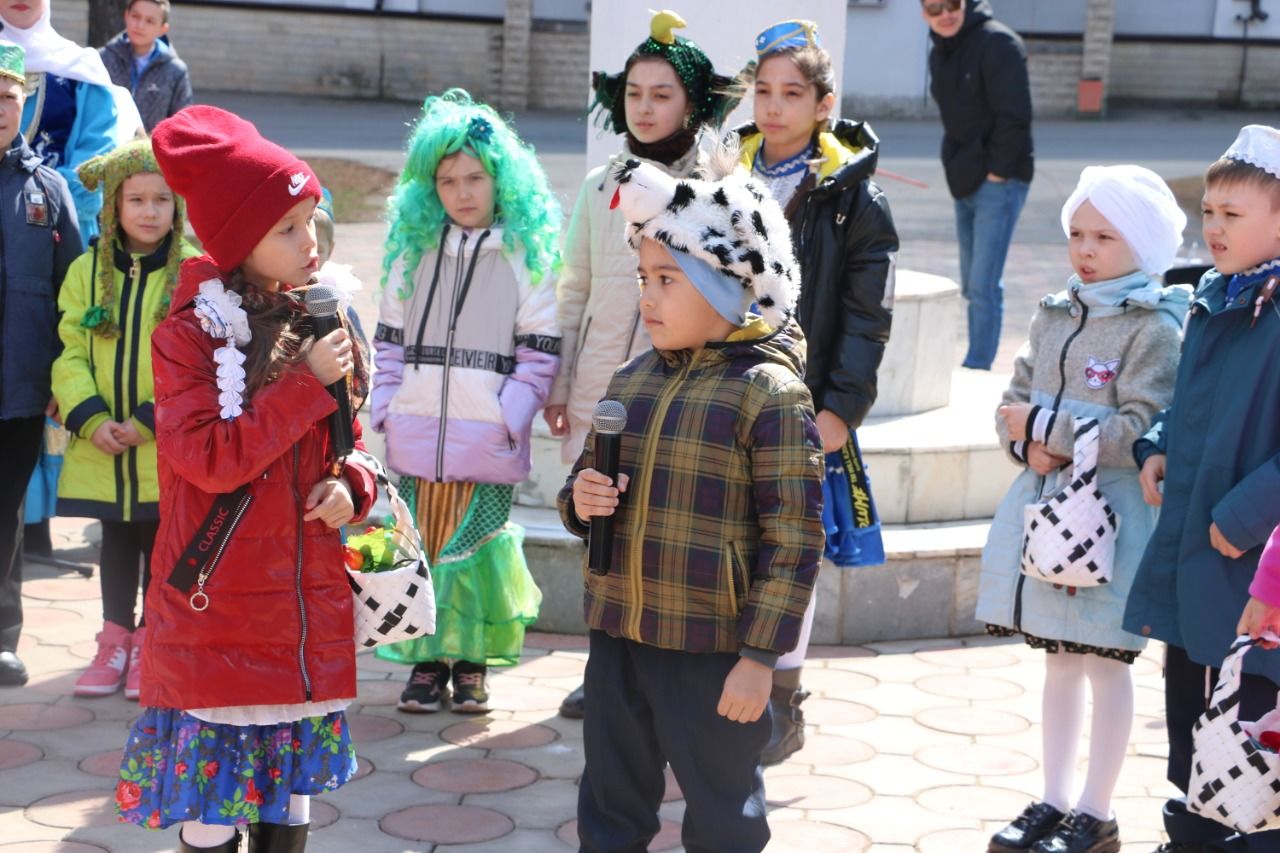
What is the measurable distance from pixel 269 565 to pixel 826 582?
2.84 metres

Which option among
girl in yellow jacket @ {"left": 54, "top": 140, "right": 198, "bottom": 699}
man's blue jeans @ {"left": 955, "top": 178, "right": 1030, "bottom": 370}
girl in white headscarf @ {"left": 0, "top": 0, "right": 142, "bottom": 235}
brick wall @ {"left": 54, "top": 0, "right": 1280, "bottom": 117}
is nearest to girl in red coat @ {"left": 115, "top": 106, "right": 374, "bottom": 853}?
girl in yellow jacket @ {"left": 54, "top": 140, "right": 198, "bottom": 699}

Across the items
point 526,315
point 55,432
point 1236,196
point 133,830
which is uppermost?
point 1236,196

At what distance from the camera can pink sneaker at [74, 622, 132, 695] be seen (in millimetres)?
5055

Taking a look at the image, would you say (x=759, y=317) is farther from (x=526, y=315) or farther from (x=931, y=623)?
Answer: (x=931, y=623)

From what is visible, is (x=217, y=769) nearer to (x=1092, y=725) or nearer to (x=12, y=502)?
(x=1092, y=725)

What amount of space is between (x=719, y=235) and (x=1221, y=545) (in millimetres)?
1335

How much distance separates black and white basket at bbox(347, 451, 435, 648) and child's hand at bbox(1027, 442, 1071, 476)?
1.59 meters

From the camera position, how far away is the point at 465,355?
193 inches

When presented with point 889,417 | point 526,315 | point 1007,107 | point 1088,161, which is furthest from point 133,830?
point 1088,161

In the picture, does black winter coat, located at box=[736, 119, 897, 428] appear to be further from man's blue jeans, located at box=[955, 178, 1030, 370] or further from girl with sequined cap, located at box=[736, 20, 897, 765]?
man's blue jeans, located at box=[955, 178, 1030, 370]

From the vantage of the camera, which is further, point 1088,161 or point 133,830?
point 1088,161

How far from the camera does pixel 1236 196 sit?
3.68 metres

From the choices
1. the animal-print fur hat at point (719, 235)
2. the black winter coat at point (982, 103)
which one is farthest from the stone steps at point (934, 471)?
the black winter coat at point (982, 103)

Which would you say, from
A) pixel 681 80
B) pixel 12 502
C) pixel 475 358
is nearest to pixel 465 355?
pixel 475 358
